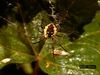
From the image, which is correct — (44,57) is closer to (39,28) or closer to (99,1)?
(39,28)

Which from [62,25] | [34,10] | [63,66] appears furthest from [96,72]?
[34,10]


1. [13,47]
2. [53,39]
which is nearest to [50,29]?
[53,39]

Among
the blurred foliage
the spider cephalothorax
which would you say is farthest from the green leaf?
the spider cephalothorax

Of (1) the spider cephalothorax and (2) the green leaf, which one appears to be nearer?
(2) the green leaf

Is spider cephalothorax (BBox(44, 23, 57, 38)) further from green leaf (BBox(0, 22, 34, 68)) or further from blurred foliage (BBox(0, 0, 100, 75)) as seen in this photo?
green leaf (BBox(0, 22, 34, 68))

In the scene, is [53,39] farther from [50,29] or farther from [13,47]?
[13,47]

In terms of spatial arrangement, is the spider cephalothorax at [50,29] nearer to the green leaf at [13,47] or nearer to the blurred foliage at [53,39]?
the blurred foliage at [53,39]

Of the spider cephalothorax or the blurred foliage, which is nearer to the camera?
the blurred foliage

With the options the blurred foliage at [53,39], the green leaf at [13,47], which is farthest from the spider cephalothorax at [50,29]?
the green leaf at [13,47]

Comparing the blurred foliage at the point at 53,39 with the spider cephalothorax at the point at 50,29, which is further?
the spider cephalothorax at the point at 50,29
